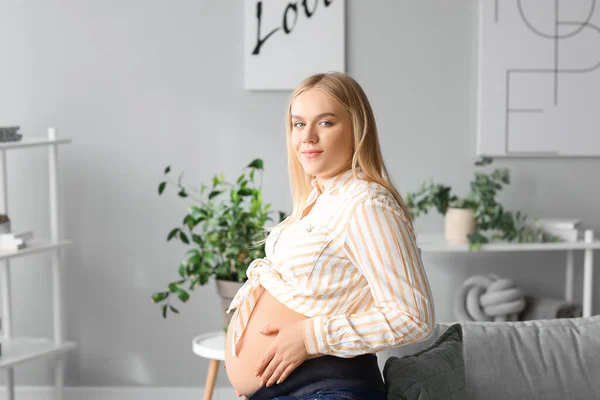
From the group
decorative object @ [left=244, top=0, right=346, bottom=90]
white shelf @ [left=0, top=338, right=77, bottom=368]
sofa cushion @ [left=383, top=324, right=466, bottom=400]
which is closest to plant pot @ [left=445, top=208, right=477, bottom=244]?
decorative object @ [left=244, top=0, right=346, bottom=90]

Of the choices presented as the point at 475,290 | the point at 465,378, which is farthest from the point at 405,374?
the point at 475,290

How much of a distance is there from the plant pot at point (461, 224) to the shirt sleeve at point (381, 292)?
70.6 inches

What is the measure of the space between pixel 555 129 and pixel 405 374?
205 cm

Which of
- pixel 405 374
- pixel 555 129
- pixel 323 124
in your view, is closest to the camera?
pixel 323 124

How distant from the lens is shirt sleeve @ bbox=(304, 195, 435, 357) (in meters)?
1.25

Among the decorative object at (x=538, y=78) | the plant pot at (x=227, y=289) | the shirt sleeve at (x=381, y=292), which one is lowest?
the plant pot at (x=227, y=289)

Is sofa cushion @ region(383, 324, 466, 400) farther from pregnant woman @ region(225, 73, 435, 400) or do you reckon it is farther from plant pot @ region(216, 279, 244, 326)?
plant pot @ region(216, 279, 244, 326)

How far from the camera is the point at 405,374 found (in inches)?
58.2

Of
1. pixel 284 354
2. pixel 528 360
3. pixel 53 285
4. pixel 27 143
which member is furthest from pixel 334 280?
pixel 53 285

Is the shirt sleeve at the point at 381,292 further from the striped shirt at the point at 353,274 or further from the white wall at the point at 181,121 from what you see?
the white wall at the point at 181,121

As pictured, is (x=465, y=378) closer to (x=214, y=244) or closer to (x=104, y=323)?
(x=214, y=244)

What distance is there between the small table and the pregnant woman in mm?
1219

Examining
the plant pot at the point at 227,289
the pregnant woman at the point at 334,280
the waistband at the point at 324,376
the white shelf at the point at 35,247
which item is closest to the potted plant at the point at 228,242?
the plant pot at the point at 227,289

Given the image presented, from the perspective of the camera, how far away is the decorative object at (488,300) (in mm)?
2988
